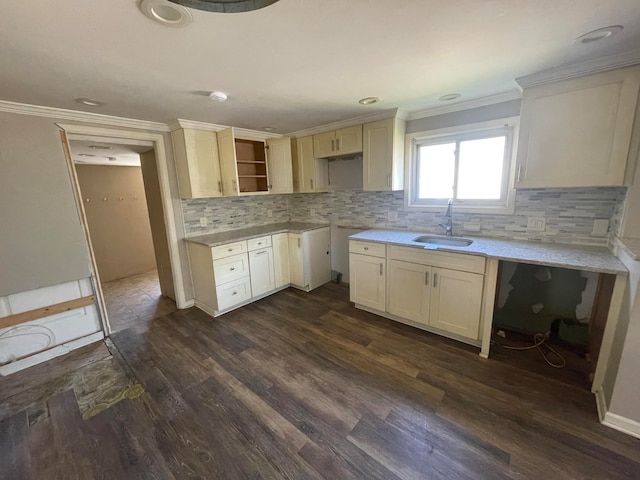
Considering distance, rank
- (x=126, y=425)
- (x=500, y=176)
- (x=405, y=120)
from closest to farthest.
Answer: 1. (x=126, y=425)
2. (x=500, y=176)
3. (x=405, y=120)

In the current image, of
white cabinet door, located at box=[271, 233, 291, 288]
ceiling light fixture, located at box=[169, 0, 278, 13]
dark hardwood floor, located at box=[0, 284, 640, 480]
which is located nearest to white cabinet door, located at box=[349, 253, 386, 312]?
dark hardwood floor, located at box=[0, 284, 640, 480]

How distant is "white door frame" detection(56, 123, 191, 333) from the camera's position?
2.40 metres

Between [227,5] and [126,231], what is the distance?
16.0ft

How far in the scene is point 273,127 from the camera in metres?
3.25

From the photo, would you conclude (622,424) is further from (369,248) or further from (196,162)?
(196,162)

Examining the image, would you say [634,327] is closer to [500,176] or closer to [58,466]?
[500,176]

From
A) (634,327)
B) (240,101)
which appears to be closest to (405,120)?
(240,101)

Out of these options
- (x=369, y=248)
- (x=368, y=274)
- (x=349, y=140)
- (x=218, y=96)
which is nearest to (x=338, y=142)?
(x=349, y=140)

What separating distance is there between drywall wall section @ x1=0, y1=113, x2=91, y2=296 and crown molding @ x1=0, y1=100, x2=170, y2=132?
46 millimetres

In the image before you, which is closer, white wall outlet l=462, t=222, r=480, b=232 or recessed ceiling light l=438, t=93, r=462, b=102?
recessed ceiling light l=438, t=93, r=462, b=102

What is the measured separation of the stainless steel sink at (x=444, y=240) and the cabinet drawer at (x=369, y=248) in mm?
339

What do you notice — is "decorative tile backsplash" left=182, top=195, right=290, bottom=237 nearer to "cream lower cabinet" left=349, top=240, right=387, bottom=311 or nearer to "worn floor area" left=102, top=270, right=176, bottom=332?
"worn floor area" left=102, top=270, right=176, bottom=332

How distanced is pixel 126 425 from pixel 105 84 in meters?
2.26

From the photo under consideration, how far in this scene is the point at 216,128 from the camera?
3021 mm
